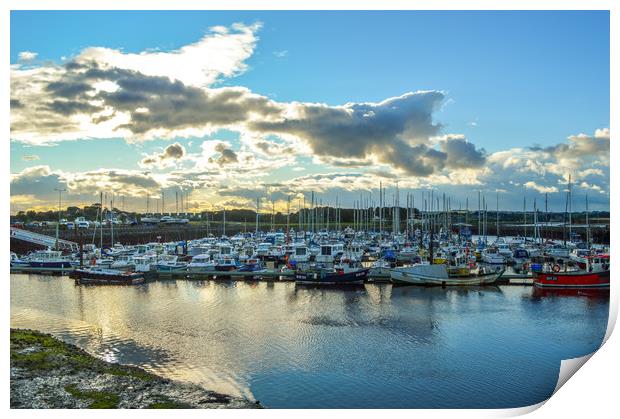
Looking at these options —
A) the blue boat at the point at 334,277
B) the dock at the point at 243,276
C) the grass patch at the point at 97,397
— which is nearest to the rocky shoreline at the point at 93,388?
the grass patch at the point at 97,397

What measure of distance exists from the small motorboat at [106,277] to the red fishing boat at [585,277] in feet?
48.8

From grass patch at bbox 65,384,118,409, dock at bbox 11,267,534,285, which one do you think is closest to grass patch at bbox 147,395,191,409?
grass patch at bbox 65,384,118,409

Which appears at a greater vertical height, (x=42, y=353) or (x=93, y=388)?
(x=42, y=353)

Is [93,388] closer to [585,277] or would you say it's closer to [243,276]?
[243,276]

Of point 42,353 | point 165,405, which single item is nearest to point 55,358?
point 42,353

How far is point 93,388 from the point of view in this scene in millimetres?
8625

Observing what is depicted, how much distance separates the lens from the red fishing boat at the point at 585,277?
1802cm

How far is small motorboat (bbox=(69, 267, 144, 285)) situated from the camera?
826 inches

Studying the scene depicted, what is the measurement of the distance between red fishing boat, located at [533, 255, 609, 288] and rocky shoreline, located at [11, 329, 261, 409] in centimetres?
1367

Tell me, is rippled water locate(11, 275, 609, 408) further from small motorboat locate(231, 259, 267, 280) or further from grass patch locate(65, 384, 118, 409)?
small motorboat locate(231, 259, 267, 280)

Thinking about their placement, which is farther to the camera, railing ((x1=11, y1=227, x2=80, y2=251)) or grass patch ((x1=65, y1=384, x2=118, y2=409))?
railing ((x1=11, y1=227, x2=80, y2=251))

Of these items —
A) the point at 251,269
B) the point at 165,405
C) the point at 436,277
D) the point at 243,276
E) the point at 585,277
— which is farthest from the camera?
the point at 251,269

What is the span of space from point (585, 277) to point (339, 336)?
10102mm

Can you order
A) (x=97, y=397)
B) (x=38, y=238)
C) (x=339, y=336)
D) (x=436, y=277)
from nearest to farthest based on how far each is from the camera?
1. (x=97, y=397)
2. (x=339, y=336)
3. (x=436, y=277)
4. (x=38, y=238)
